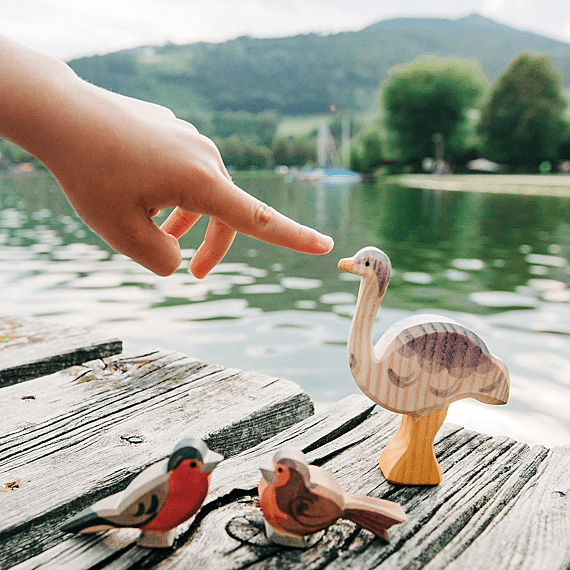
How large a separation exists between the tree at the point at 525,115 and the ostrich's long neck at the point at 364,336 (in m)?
39.4

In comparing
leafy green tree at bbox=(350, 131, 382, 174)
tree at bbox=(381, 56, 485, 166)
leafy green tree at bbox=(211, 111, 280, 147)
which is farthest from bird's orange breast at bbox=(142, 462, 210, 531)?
leafy green tree at bbox=(350, 131, 382, 174)

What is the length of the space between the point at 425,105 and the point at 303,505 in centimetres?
4460

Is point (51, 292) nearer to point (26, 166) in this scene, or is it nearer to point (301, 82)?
point (301, 82)

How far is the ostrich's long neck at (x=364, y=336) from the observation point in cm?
149

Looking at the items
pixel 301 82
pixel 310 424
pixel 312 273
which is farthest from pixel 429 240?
pixel 301 82

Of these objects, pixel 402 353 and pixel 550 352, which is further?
pixel 550 352

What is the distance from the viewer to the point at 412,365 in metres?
1.49

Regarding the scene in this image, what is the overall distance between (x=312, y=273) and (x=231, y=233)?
21.9ft

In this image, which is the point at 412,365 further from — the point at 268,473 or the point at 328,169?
the point at 328,169


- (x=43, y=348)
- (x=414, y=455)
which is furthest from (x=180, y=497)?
(x=43, y=348)

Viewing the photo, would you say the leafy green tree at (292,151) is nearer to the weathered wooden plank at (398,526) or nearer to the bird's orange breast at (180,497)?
the weathered wooden plank at (398,526)

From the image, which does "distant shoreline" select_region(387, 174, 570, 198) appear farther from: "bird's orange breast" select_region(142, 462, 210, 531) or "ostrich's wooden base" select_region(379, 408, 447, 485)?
"bird's orange breast" select_region(142, 462, 210, 531)

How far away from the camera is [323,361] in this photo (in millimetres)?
4562

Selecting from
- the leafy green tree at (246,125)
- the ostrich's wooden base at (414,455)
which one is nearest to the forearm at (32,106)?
the ostrich's wooden base at (414,455)
